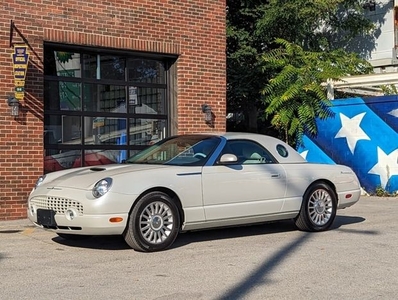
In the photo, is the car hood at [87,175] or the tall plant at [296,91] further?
the tall plant at [296,91]

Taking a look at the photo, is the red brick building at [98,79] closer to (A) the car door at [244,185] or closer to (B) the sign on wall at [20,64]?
(B) the sign on wall at [20,64]

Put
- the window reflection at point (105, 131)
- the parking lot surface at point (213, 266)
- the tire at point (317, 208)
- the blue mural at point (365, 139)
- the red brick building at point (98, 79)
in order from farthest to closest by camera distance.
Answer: the blue mural at point (365, 139) < the window reflection at point (105, 131) < the red brick building at point (98, 79) < the tire at point (317, 208) < the parking lot surface at point (213, 266)

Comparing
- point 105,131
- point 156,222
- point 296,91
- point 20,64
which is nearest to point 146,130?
point 105,131

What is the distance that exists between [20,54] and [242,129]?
1108 centimetres

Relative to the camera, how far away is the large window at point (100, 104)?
11.2 m

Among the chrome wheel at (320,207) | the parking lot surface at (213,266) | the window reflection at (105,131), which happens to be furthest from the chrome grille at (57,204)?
the window reflection at (105,131)

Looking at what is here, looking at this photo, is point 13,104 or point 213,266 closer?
point 213,266

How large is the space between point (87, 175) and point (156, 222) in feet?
3.39

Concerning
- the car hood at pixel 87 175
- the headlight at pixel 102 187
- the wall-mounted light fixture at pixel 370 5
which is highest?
the wall-mounted light fixture at pixel 370 5

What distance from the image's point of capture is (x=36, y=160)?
10.6 meters

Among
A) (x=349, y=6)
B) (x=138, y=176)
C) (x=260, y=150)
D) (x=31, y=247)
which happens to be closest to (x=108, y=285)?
(x=138, y=176)

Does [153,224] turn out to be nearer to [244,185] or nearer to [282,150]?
[244,185]

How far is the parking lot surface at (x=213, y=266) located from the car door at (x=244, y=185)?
456mm

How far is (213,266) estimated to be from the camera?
6484 millimetres
